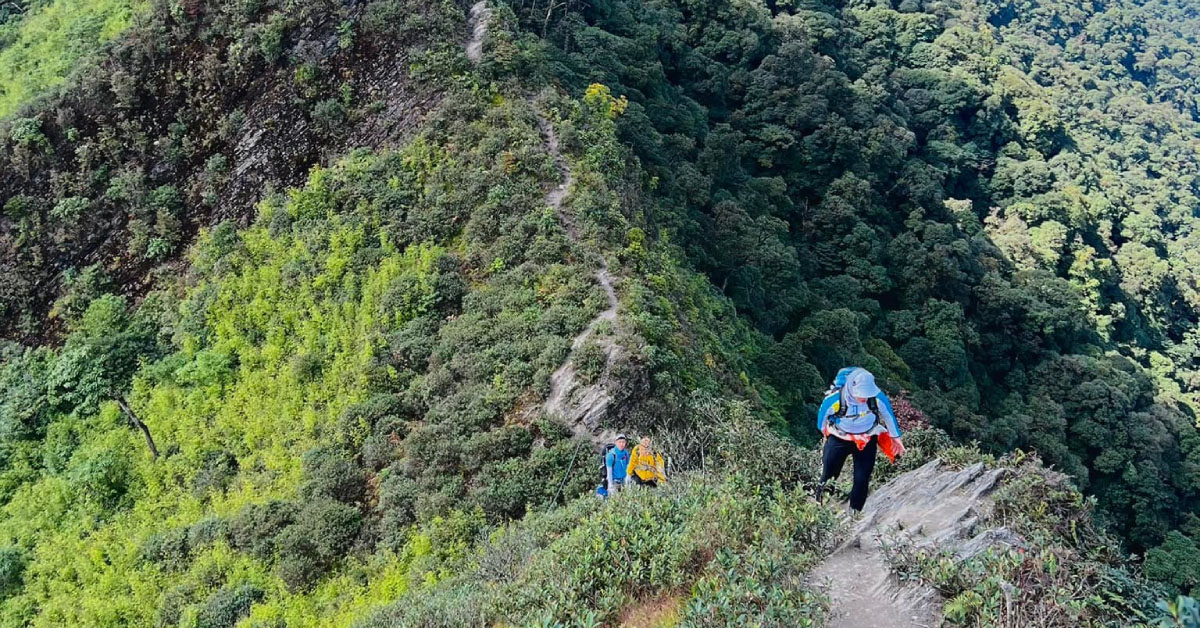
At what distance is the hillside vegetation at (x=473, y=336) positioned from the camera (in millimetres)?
9641

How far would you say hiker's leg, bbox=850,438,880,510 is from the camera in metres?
Result: 9.36

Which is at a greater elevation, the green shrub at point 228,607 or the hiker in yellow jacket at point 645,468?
the hiker in yellow jacket at point 645,468

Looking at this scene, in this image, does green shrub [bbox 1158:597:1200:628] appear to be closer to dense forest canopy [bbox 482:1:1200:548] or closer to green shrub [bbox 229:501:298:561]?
green shrub [bbox 229:501:298:561]

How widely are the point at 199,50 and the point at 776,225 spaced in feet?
81.6

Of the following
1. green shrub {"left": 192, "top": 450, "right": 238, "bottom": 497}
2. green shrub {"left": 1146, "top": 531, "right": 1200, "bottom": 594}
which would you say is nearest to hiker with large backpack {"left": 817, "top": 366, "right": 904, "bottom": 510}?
green shrub {"left": 192, "top": 450, "right": 238, "bottom": 497}

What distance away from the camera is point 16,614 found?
18.1 meters

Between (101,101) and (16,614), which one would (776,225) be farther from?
(16,614)

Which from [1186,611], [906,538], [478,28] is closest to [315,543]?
[906,538]

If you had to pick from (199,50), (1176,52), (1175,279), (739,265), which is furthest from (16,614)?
(1176,52)

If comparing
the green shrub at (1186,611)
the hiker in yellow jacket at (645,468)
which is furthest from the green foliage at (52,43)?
the green shrub at (1186,611)

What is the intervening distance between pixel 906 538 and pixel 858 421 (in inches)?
55.1

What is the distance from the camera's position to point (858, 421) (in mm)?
9203

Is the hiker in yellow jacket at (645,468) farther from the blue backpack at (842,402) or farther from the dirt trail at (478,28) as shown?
the dirt trail at (478,28)

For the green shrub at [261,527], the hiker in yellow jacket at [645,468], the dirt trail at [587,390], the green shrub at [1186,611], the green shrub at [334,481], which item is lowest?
the green shrub at [261,527]
